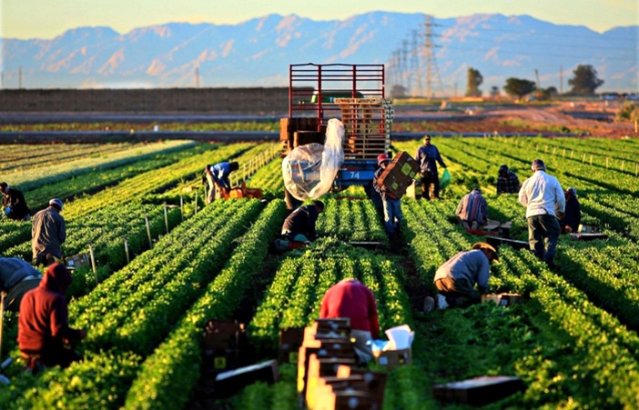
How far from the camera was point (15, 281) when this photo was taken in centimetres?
1692

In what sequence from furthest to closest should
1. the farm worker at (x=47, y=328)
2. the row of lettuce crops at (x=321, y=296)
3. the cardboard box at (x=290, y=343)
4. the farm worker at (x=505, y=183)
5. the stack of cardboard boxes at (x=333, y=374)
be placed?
the farm worker at (x=505, y=183) < the cardboard box at (x=290, y=343) < the farm worker at (x=47, y=328) < the row of lettuce crops at (x=321, y=296) < the stack of cardboard boxes at (x=333, y=374)

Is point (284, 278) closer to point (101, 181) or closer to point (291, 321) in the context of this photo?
point (291, 321)

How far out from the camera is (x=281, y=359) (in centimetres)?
1421

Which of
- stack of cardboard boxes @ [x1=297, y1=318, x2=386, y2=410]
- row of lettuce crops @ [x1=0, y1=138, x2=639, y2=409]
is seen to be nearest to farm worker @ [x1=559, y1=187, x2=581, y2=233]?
row of lettuce crops @ [x1=0, y1=138, x2=639, y2=409]

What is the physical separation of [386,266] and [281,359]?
20.3 feet

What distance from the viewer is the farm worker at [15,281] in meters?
16.8

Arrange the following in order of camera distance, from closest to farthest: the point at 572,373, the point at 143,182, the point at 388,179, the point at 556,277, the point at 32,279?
the point at 572,373 → the point at 32,279 → the point at 556,277 → the point at 388,179 → the point at 143,182

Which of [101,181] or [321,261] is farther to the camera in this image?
[101,181]

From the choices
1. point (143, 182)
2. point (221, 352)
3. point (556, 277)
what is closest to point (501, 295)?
point (556, 277)

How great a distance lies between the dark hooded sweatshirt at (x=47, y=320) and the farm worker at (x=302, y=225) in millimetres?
10023

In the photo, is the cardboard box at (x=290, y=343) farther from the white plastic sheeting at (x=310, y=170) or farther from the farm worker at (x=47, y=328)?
the white plastic sheeting at (x=310, y=170)

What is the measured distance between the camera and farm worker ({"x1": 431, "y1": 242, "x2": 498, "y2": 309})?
57.3 feet

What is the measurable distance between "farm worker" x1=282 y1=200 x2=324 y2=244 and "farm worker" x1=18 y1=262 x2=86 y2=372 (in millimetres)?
10025

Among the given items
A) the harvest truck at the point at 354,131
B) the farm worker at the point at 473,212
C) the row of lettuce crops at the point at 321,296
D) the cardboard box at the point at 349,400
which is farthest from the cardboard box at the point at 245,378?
the harvest truck at the point at 354,131
